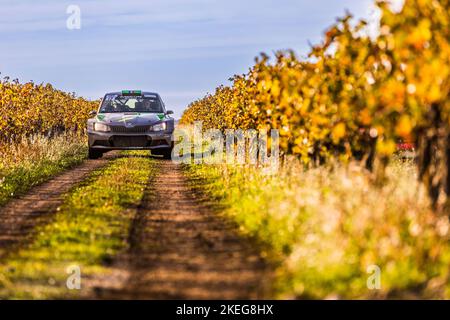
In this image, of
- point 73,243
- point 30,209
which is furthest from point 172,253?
point 30,209

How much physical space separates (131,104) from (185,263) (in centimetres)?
1513


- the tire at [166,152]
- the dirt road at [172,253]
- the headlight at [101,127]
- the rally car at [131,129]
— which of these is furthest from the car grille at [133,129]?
the dirt road at [172,253]

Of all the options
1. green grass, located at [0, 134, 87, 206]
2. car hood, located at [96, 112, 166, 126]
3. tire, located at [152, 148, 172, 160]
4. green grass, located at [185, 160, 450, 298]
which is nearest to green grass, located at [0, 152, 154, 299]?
green grass, located at [0, 134, 87, 206]

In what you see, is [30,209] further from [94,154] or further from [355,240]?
[94,154]

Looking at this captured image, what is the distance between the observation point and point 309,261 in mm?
7230

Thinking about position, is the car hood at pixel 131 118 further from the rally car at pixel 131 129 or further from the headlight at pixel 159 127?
the headlight at pixel 159 127

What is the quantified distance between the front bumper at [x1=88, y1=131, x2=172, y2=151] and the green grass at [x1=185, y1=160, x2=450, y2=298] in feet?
38.3

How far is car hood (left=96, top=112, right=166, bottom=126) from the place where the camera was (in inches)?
845

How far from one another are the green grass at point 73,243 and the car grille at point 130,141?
6.10m

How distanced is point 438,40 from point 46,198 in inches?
349
